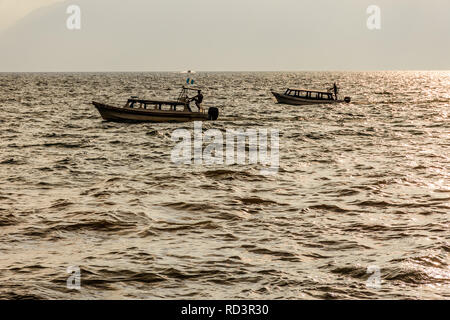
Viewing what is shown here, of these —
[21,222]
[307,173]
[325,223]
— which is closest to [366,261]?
[325,223]

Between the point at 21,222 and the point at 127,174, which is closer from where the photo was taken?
the point at 21,222

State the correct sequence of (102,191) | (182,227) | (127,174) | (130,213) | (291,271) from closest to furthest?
(291,271)
(182,227)
(130,213)
(102,191)
(127,174)

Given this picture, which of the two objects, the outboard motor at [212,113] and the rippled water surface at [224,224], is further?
the outboard motor at [212,113]

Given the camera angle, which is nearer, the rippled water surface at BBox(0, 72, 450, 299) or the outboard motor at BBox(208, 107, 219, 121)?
the rippled water surface at BBox(0, 72, 450, 299)

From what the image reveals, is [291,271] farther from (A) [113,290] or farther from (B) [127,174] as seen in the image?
(B) [127,174]

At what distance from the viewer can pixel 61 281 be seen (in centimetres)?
1130

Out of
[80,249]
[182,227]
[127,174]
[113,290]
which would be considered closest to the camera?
[113,290]

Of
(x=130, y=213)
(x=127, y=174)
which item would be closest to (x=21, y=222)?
(x=130, y=213)

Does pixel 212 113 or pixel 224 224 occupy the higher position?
pixel 212 113

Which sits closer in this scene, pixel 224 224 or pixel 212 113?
pixel 224 224

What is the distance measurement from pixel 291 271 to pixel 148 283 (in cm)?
304

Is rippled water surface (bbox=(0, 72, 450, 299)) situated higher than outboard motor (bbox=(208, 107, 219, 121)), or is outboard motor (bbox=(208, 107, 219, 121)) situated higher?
outboard motor (bbox=(208, 107, 219, 121))

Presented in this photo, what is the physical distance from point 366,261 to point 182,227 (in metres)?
5.19

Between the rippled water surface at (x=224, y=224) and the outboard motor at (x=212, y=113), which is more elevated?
the outboard motor at (x=212, y=113)
